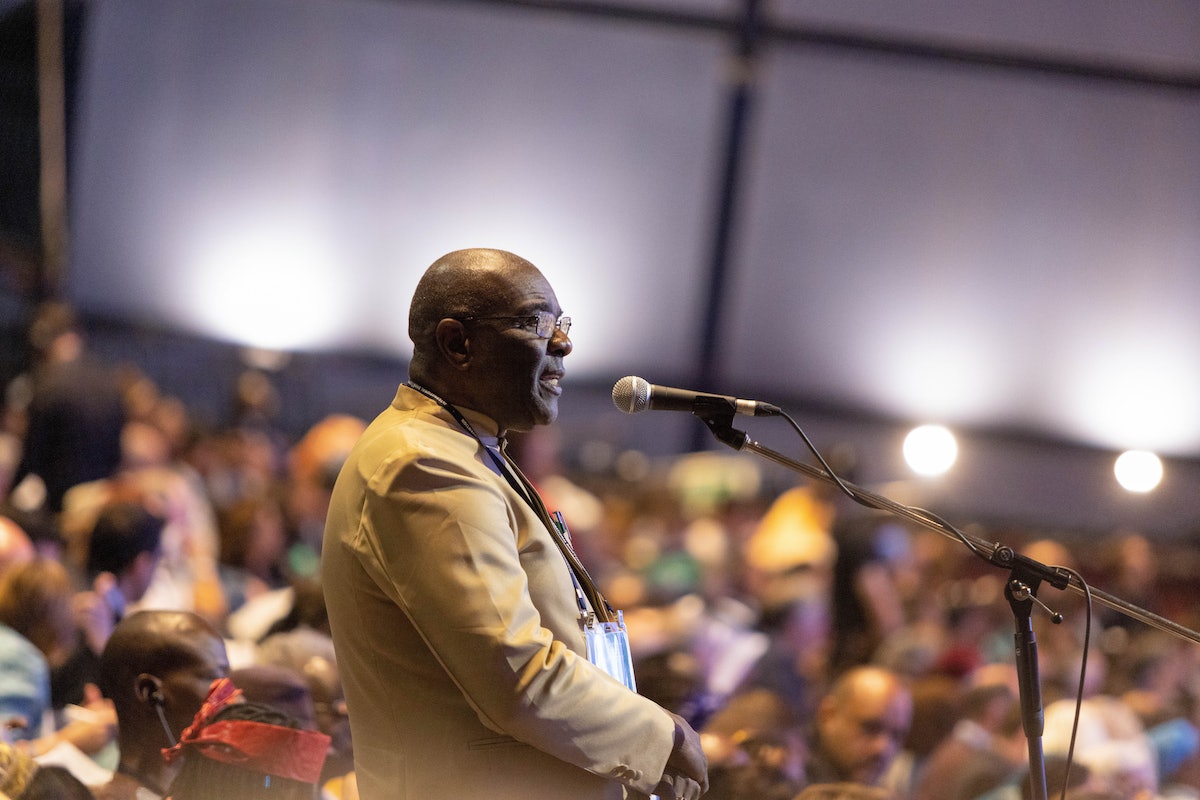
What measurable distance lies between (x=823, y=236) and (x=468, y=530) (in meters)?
7.94

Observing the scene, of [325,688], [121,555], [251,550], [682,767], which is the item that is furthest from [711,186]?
[682,767]

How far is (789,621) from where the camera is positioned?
5.82m

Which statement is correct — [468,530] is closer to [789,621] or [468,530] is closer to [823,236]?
[789,621]

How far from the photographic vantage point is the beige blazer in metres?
1.79

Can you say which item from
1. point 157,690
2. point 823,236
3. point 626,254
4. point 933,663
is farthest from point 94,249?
point 157,690

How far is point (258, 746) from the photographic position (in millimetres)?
2314

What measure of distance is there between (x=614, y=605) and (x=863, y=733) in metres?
0.93

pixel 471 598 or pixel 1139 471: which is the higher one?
pixel 471 598

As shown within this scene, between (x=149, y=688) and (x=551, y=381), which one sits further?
(x=149, y=688)

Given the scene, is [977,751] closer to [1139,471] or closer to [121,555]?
[121,555]

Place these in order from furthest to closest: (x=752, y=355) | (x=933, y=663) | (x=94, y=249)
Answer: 1. (x=752, y=355)
2. (x=94, y=249)
3. (x=933, y=663)

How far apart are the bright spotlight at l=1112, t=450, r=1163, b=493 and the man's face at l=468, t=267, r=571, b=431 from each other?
22.3 feet

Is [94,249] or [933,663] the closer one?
[933,663]

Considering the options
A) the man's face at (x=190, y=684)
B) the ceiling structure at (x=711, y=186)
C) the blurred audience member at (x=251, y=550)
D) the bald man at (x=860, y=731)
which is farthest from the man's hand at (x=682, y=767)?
the ceiling structure at (x=711, y=186)
